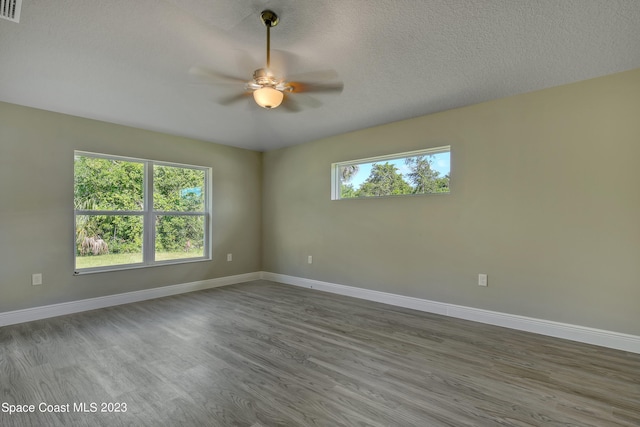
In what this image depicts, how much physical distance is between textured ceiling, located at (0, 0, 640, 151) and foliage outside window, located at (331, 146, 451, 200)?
0.64 m

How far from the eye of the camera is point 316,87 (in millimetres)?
3004

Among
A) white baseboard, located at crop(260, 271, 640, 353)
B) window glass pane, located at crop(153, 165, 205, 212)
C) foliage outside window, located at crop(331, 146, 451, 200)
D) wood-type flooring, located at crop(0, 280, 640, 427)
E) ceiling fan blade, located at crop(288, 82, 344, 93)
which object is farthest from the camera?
window glass pane, located at crop(153, 165, 205, 212)

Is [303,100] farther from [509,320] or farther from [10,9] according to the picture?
[509,320]

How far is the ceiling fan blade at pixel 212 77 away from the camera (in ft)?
9.02

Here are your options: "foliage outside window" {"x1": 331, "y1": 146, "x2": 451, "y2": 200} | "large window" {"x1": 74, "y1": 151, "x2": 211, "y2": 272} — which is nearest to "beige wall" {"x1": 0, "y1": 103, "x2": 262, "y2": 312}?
"large window" {"x1": 74, "y1": 151, "x2": 211, "y2": 272}

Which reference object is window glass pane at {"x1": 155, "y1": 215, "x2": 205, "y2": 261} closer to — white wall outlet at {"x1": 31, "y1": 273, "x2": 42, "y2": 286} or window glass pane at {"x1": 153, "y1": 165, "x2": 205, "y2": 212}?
window glass pane at {"x1": 153, "y1": 165, "x2": 205, "y2": 212}

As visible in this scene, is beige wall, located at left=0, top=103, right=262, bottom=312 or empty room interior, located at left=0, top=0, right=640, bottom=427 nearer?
empty room interior, located at left=0, top=0, right=640, bottom=427

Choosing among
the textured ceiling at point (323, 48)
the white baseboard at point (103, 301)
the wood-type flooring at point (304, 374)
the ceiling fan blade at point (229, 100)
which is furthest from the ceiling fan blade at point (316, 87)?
the white baseboard at point (103, 301)

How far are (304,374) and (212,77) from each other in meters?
2.78

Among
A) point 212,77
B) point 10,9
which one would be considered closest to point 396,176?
point 212,77

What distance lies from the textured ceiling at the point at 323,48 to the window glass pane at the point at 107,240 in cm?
138

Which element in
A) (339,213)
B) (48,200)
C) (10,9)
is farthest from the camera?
(339,213)

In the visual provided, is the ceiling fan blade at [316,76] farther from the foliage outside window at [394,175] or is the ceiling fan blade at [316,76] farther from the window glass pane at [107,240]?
the window glass pane at [107,240]

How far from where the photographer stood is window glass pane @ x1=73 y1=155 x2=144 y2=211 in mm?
3715
